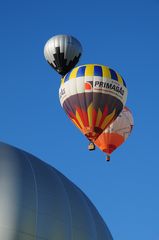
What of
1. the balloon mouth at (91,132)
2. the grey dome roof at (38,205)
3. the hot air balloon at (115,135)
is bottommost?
the grey dome roof at (38,205)

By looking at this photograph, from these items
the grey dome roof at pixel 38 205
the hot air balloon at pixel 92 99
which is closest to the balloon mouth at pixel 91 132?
the hot air balloon at pixel 92 99

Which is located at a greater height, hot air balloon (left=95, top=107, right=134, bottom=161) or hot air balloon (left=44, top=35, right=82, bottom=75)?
hot air balloon (left=44, top=35, right=82, bottom=75)

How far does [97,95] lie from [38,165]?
25.8 feet

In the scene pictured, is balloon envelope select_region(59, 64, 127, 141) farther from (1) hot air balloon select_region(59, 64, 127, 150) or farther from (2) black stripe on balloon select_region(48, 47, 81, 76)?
(2) black stripe on balloon select_region(48, 47, 81, 76)

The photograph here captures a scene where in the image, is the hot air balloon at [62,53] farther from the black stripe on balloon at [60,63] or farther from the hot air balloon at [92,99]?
the hot air balloon at [92,99]

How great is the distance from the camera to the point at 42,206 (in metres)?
17.8

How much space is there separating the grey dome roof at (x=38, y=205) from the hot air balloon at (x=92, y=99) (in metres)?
6.90

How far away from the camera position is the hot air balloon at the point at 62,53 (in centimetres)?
3033

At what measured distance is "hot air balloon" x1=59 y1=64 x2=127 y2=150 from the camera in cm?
2645

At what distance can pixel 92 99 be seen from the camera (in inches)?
1044

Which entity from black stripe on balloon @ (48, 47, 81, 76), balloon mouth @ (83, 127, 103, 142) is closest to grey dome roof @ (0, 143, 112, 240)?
balloon mouth @ (83, 127, 103, 142)

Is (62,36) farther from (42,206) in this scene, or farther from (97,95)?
(42,206)

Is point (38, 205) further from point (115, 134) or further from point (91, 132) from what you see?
point (115, 134)

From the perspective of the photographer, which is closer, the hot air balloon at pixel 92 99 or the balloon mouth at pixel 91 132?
the hot air balloon at pixel 92 99
